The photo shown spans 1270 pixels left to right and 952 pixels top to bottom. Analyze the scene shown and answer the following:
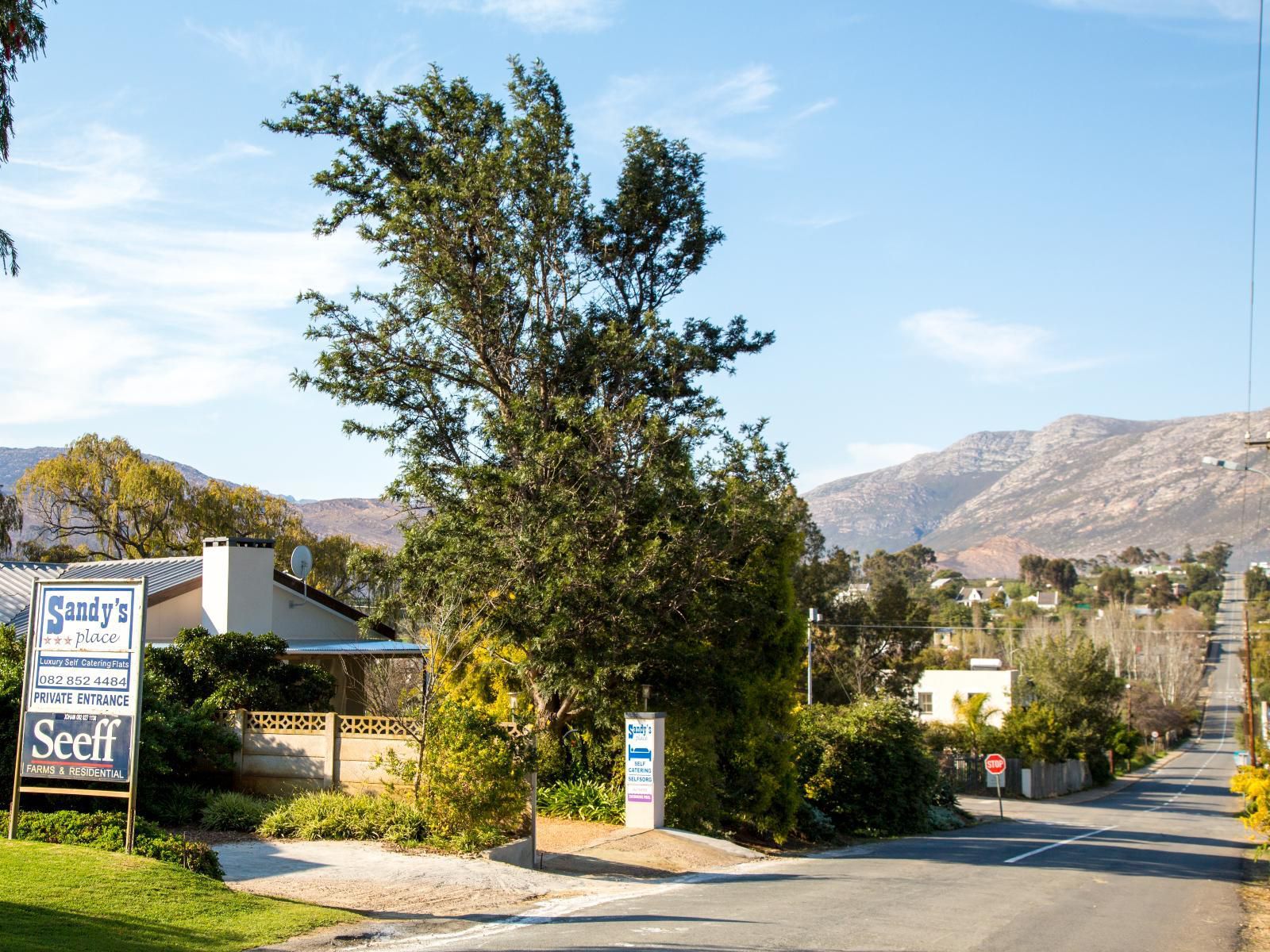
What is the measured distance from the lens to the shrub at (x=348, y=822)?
638 inches

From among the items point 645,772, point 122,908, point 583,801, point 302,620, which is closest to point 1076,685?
point 302,620

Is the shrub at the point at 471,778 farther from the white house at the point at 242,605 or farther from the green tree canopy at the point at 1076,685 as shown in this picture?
the green tree canopy at the point at 1076,685

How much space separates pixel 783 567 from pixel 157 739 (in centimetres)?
1191

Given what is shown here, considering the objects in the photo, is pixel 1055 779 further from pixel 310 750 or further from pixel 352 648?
pixel 310 750

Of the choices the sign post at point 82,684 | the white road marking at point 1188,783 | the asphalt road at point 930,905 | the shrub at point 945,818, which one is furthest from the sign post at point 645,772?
the shrub at point 945,818

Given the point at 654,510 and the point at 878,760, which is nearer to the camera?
the point at 654,510

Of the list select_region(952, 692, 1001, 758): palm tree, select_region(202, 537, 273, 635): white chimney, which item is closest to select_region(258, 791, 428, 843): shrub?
select_region(202, 537, 273, 635): white chimney

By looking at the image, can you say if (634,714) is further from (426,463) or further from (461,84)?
(461,84)

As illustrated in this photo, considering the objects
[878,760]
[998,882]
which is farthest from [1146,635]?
[998,882]

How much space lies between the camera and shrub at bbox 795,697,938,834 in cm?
2717

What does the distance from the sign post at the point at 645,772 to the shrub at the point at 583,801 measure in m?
0.59

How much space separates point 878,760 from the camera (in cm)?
2820

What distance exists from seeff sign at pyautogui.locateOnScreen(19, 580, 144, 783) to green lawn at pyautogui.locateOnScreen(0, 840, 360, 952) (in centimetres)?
94

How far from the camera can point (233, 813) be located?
663 inches
